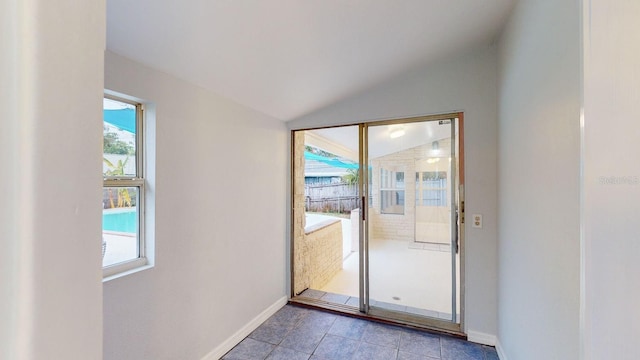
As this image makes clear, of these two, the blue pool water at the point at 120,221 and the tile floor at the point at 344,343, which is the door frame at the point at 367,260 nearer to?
the tile floor at the point at 344,343

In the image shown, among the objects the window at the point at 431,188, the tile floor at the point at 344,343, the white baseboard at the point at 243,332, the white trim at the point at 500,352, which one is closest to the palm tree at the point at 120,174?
the white baseboard at the point at 243,332

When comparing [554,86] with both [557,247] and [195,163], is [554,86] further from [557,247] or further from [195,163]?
[195,163]

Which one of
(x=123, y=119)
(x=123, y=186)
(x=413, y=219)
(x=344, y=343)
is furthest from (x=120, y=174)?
(x=413, y=219)

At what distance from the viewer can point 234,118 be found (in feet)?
7.72

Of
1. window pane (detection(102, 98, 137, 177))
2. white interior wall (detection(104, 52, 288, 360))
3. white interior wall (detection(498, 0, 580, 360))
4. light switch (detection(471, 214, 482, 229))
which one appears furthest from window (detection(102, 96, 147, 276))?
light switch (detection(471, 214, 482, 229))

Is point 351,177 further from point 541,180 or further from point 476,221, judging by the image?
point 541,180

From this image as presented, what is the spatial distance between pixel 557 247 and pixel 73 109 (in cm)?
163

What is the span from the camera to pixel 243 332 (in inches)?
94.8

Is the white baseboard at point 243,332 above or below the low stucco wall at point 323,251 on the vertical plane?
below

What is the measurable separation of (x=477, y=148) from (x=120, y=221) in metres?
2.73

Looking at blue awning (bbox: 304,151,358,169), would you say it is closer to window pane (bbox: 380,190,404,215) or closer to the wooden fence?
the wooden fence

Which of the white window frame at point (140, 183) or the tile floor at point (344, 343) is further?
the tile floor at point (344, 343)

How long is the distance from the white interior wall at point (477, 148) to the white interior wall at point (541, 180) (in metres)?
0.27

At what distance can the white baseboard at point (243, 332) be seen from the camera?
2.12 meters
